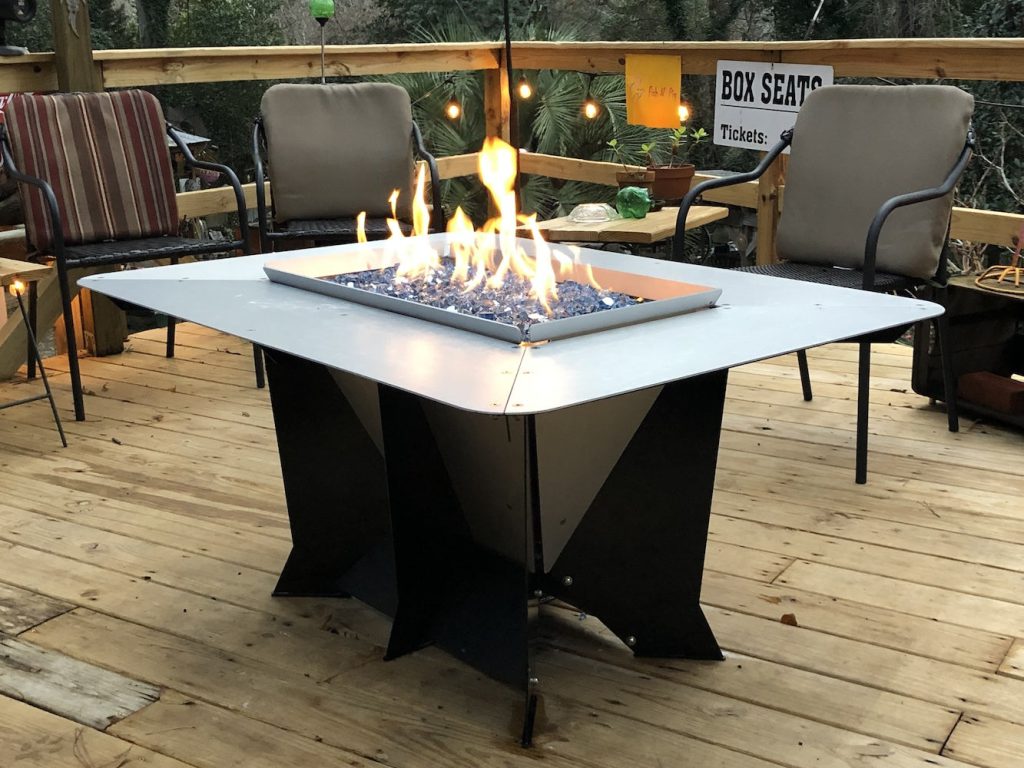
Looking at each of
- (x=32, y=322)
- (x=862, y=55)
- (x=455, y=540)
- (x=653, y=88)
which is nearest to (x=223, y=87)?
(x=653, y=88)

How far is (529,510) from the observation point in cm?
186

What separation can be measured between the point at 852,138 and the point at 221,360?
7.12ft

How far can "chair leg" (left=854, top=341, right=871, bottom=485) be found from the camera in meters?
2.74

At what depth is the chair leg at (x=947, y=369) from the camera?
3029 millimetres

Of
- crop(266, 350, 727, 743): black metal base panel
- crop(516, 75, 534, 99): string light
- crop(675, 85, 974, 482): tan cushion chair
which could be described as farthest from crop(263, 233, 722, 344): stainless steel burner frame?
crop(516, 75, 534, 99): string light

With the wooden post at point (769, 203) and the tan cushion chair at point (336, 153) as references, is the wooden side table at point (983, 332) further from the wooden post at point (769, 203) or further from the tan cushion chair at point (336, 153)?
the tan cushion chair at point (336, 153)

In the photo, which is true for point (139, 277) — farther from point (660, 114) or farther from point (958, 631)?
point (660, 114)

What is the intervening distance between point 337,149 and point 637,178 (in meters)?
1.06

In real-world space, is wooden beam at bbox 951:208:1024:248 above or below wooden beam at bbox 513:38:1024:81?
below

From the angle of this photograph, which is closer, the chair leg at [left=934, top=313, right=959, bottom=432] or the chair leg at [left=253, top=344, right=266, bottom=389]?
the chair leg at [left=934, top=313, right=959, bottom=432]

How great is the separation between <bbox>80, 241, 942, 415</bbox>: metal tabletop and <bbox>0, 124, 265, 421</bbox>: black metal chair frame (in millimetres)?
1224

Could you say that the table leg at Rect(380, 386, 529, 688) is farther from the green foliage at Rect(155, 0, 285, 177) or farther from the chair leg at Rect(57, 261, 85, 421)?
the green foliage at Rect(155, 0, 285, 177)

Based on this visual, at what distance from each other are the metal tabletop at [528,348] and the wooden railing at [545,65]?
1748mm

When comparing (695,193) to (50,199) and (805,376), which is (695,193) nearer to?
(805,376)
